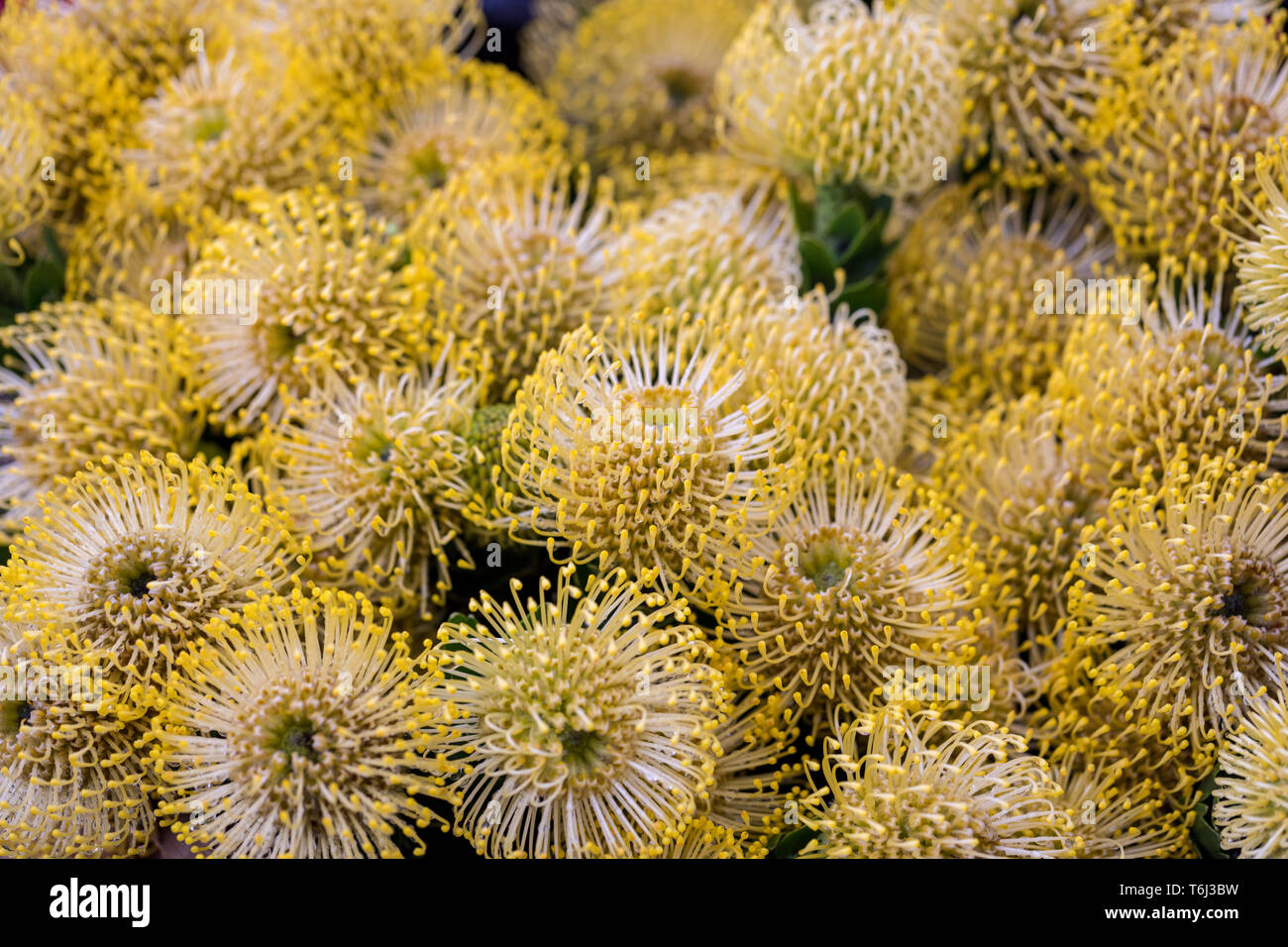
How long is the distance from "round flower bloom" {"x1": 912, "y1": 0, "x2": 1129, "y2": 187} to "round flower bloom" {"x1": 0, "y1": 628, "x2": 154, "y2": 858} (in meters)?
1.35

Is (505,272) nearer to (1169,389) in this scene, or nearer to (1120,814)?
(1169,389)

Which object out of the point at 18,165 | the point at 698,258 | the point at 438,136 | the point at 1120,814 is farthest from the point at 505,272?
the point at 1120,814

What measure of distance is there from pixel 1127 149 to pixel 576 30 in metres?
1.15

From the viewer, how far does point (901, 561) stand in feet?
3.86

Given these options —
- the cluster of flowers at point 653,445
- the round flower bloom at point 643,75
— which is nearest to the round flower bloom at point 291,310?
the cluster of flowers at point 653,445

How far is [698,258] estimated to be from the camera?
1.40 meters

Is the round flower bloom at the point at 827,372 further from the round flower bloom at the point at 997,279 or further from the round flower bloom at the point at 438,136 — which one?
the round flower bloom at the point at 438,136

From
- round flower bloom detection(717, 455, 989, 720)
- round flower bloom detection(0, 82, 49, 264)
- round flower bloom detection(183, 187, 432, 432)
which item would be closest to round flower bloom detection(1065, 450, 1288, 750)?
round flower bloom detection(717, 455, 989, 720)

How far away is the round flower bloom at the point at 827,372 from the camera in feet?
4.13

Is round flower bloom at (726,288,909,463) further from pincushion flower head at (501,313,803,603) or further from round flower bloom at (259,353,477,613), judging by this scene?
round flower bloom at (259,353,477,613)

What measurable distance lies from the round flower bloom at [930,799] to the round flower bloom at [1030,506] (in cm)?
21

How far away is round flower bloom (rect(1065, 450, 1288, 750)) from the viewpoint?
1.07 m

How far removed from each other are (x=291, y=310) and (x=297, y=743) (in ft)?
1.85

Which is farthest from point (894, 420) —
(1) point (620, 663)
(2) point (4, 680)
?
(2) point (4, 680)
